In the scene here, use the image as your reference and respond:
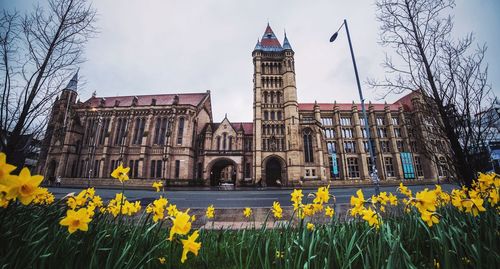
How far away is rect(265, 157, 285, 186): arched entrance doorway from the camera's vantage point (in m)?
30.5

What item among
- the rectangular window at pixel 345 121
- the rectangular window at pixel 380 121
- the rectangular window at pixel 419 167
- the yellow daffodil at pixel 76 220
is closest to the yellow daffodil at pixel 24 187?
the yellow daffodil at pixel 76 220

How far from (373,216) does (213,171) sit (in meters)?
34.2

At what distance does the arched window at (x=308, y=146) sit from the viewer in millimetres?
31906

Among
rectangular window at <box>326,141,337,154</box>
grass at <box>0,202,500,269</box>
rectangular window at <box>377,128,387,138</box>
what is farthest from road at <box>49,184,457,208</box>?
rectangular window at <box>377,128,387,138</box>

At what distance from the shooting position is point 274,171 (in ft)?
102

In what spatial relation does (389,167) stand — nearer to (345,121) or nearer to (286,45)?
(345,121)

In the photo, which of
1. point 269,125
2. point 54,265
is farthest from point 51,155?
point 54,265

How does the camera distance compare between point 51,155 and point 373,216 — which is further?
point 51,155

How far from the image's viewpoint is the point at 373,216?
1.89 meters

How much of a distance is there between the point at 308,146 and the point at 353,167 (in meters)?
16.2

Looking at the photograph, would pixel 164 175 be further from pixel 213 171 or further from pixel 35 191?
pixel 35 191

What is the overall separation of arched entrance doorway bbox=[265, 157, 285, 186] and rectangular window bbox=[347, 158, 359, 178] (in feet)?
62.5

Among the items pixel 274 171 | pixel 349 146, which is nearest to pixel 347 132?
pixel 349 146

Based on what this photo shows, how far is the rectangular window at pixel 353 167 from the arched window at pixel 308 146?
1470 centimetres
